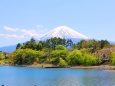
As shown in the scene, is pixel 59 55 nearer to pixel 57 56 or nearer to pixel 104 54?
pixel 57 56

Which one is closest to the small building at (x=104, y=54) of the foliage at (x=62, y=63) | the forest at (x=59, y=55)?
the forest at (x=59, y=55)

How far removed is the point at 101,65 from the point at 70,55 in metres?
9.27

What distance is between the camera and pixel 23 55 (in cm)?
9912

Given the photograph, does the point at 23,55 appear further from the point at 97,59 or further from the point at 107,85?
the point at 107,85

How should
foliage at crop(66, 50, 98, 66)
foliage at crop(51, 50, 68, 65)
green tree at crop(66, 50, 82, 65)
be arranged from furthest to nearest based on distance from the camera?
foliage at crop(51, 50, 68, 65), green tree at crop(66, 50, 82, 65), foliage at crop(66, 50, 98, 66)

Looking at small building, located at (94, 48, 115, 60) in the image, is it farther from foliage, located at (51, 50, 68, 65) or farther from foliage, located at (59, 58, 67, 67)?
foliage, located at (59, 58, 67, 67)

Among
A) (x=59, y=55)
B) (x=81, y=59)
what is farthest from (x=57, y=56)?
(x=81, y=59)

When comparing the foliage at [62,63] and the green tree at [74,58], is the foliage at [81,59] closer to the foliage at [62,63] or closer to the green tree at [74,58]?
the green tree at [74,58]

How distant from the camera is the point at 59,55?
8981 centimetres

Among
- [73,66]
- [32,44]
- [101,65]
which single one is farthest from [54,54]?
[32,44]

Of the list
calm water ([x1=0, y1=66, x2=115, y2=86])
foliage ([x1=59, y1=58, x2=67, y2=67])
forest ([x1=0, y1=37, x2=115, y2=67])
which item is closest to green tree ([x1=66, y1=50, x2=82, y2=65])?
forest ([x1=0, y1=37, x2=115, y2=67])

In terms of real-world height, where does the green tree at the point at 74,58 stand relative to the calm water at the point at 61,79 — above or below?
above

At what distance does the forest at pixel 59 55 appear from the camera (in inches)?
3337

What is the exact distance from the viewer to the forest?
8475 cm
